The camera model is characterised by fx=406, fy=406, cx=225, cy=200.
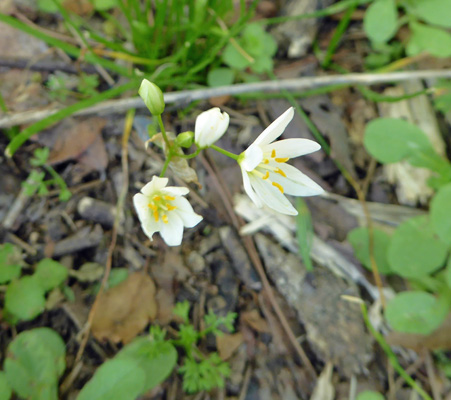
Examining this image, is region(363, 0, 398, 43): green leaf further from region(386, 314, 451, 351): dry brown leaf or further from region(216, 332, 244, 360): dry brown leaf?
region(216, 332, 244, 360): dry brown leaf

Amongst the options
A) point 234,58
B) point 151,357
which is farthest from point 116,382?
point 234,58

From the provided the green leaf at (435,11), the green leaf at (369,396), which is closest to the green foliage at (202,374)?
the green leaf at (369,396)

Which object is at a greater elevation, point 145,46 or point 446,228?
point 145,46

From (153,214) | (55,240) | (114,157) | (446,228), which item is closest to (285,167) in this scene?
(153,214)

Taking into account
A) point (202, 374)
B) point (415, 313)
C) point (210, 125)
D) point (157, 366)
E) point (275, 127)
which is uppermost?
point (210, 125)

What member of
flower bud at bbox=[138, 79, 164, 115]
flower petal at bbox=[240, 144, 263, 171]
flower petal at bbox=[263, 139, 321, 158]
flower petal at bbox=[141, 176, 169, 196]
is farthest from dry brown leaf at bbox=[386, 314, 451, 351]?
flower bud at bbox=[138, 79, 164, 115]

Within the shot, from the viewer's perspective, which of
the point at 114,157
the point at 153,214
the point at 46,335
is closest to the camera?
the point at 153,214

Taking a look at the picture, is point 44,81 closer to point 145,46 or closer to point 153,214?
point 145,46

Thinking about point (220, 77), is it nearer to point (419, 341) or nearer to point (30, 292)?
point (30, 292)
